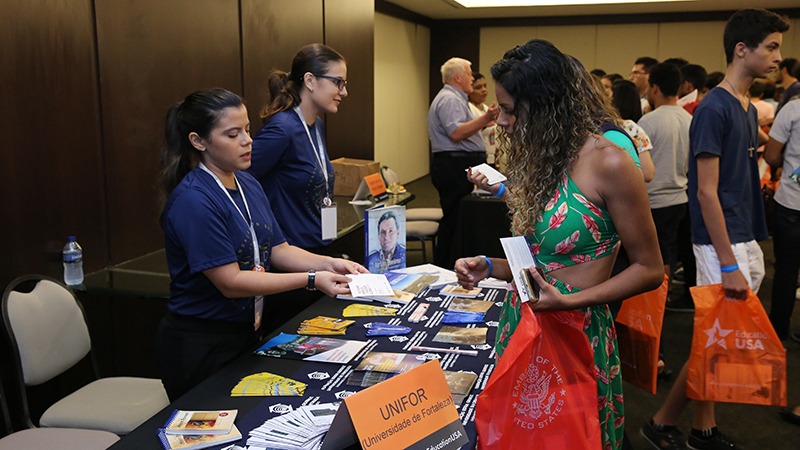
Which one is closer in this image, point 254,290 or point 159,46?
point 254,290

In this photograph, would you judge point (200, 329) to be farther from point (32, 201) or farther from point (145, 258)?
point (145, 258)

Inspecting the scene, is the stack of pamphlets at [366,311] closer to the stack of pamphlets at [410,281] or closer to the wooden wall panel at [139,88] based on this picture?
the stack of pamphlets at [410,281]

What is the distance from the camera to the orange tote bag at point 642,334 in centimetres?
173

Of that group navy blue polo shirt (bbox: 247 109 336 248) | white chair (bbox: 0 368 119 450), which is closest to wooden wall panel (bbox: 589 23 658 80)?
navy blue polo shirt (bbox: 247 109 336 248)

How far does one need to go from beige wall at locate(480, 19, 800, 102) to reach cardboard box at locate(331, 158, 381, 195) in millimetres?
6996

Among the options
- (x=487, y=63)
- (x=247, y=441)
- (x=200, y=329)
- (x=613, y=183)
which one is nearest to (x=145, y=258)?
(x=200, y=329)

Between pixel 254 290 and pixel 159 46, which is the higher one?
pixel 159 46

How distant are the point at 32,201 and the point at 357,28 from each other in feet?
13.3

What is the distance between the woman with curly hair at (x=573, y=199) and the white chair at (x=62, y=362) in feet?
4.53

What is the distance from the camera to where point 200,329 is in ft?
5.49

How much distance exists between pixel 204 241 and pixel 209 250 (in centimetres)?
3

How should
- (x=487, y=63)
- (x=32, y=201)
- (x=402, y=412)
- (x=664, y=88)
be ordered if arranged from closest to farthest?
(x=402, y=412) → (x=32, y=201) → (x=664, y=88) → (x=487, y=63)

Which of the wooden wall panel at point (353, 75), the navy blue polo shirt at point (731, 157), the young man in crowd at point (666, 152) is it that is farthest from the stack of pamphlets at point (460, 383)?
the wooden wall panel at point (353, 75)

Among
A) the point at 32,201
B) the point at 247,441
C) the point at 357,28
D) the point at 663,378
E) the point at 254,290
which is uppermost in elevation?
the point at 357,28
